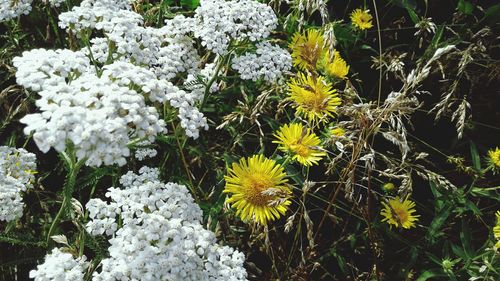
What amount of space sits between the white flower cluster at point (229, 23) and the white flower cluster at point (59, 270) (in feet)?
3.85

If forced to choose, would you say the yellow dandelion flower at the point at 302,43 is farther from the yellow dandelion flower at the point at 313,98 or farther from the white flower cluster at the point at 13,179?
the white flower cluster at the point at 13,179

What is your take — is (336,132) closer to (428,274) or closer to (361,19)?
(428,274)

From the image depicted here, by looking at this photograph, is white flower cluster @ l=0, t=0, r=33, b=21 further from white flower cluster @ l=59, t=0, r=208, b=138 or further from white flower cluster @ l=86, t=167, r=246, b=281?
white flower cluster @ l=86, t=167, r=246, b=281

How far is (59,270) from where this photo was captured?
211cm

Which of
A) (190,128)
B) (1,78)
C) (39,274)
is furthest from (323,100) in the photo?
(1,78)

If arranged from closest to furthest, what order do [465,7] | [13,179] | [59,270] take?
[59,270], [13,179], [465,7]

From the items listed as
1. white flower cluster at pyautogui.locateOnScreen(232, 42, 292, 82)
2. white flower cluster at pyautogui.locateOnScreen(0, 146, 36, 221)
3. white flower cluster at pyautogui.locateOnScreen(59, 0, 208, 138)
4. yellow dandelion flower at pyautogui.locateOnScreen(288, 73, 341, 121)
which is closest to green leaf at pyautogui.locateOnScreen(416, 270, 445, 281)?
yellow dandelion flower at pyautogui.locateOnScreen(288, 73, 341, 121)

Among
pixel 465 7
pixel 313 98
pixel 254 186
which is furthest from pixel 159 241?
pixel 465 7

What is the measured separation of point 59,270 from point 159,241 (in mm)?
371

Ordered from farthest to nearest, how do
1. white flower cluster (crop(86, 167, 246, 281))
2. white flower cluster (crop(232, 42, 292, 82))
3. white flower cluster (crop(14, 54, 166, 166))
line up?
white flower cluster (crop(232, 42, 292, 82)) → white flower cluster (crop(86, 167, 246, 281)) → white flower cluster (crop(14, 54, 166, 166))

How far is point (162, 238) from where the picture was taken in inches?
83.9

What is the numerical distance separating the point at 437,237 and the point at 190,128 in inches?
67.0

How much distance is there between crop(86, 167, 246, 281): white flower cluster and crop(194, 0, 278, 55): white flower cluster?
0.80 m

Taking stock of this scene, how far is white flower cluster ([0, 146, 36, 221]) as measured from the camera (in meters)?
2.47
